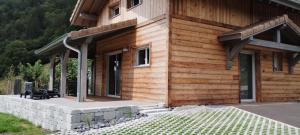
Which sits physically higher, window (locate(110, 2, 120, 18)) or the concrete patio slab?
window (locate(110, 2, 120, 18))

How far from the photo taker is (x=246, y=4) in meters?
11.1

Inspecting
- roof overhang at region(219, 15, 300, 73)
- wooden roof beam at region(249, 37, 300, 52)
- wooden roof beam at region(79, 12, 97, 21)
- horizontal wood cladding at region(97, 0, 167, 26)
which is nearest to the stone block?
horizontal wood cladding at region(97, 0, 167, 26)

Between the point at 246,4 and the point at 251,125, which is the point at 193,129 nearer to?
the point at 251,125

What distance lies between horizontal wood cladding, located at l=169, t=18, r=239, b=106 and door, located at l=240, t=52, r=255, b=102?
2.26ft

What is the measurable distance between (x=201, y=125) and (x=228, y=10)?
5445 mm

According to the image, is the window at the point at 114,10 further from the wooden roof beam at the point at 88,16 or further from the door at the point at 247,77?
the door at the point at 247,77

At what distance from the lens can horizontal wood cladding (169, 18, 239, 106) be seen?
8836mm

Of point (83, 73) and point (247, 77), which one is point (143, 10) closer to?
point (83, 73)

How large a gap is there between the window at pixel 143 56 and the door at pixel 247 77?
12.2 ft

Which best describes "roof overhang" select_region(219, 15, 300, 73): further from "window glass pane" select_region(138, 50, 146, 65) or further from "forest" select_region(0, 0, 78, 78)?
"forest" select_region(0, 0, 78, 78)

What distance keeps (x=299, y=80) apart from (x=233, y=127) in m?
8.08

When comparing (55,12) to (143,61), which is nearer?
(143,61)

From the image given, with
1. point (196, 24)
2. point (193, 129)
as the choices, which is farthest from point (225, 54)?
point (193, 129)

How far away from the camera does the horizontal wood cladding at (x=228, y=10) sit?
934 centimetres
